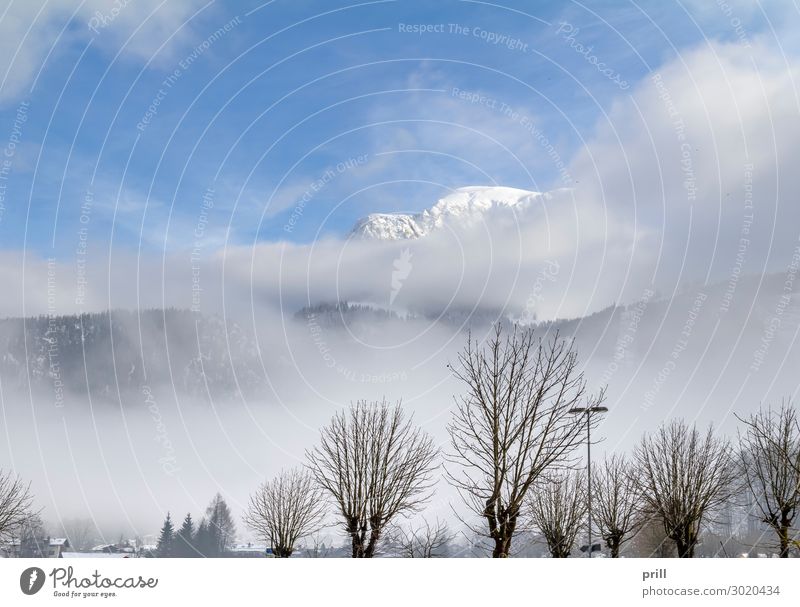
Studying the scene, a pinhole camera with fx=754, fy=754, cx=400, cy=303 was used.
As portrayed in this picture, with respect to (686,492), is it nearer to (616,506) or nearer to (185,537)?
(616,506)

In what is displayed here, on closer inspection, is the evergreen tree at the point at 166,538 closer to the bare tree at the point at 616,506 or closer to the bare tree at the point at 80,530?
the bare tree at the point at 80,530

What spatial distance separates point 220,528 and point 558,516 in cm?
6336

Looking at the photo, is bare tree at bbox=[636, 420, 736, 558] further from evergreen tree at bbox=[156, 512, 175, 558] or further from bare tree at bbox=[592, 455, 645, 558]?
evergreen tree at bbox=[156, 512, 175, 558]

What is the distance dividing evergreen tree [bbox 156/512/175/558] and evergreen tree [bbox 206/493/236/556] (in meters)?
5.41

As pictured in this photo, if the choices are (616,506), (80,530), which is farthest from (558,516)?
(80,530)

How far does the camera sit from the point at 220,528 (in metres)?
94.9

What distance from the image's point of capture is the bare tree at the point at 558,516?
41909mm

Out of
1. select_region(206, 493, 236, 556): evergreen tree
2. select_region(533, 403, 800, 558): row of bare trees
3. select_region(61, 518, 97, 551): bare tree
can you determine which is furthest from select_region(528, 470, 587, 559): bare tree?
select_region(61, 518, 97, 551): bare tree

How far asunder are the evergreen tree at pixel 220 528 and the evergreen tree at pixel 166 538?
541cm

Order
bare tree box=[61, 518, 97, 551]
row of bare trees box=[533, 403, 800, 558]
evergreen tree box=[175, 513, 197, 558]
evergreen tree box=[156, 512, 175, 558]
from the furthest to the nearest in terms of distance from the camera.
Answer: bare tree box=[61, 518, 97, 551], evergreen tree box=[156, 512, 175, 558], evergreen tree box=[175, 513, 197, 558], row of bare trees box=[533, 403, 800, 558]

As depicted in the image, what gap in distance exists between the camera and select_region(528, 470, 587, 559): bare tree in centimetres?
4191

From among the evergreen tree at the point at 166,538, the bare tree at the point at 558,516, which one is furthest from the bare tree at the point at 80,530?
the bare tree at the point at 558,516
